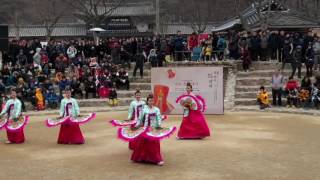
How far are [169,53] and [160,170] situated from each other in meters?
15.8

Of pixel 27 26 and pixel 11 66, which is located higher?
→ pixel 27 26

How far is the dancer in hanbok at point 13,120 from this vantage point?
13.0 m

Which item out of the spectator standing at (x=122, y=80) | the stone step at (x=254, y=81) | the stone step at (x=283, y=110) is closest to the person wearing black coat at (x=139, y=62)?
the spectator standing at (x=122, y=80)

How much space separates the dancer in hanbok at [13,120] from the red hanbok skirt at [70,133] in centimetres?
110

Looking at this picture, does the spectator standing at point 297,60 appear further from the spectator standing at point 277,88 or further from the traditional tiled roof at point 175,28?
the traditional tiled roof at point 175,28

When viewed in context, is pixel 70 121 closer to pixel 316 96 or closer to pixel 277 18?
pixel 316 96

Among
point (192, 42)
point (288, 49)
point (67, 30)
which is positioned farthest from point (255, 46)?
point (67, 30)

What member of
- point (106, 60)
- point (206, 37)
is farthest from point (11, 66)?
→ point (206, 37)

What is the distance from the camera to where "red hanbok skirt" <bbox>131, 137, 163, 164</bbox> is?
406 inches

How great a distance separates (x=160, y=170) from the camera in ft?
32.7

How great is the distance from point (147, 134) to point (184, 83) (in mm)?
8830

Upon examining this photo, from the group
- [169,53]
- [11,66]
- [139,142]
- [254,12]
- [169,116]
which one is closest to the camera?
[139,142]

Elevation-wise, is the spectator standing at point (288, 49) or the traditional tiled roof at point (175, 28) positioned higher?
the traditional tiled roof at point (175, 28)

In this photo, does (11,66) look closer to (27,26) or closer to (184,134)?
(184,134)
